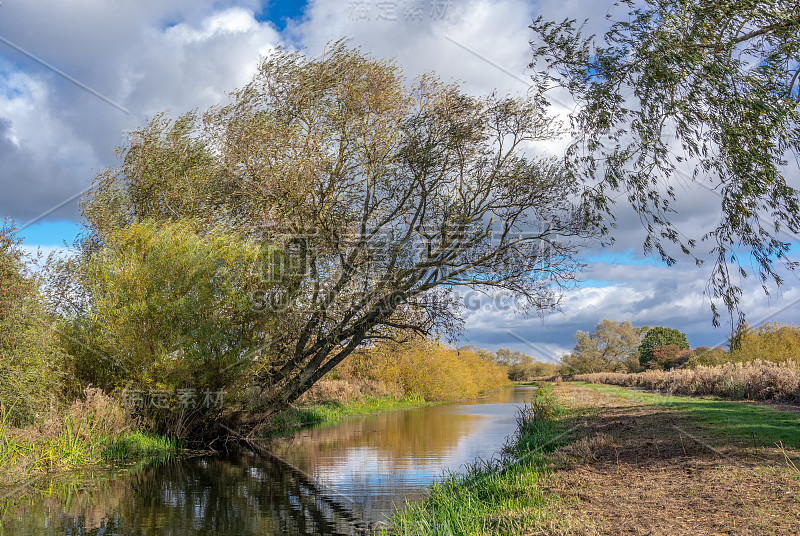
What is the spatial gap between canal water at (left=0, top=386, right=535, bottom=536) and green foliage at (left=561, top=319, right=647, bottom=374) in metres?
62.5

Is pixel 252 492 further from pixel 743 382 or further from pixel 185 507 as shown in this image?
pixel 743 382

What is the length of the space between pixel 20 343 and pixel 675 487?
42.6 ft

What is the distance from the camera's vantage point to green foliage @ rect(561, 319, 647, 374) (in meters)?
77.4

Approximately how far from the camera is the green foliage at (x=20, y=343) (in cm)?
1240

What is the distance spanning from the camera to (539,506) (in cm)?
707

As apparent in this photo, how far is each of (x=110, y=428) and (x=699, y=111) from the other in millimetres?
15668

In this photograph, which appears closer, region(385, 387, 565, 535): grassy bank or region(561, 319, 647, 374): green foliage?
region(385, 387, 565, 535): grassy bank

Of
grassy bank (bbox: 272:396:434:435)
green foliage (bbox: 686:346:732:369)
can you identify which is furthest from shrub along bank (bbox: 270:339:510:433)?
green foliage (bbox: 686:346:732:369)

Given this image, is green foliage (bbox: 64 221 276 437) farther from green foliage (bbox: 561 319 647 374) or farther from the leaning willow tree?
green foliage (bbox: 561 319 647 374)

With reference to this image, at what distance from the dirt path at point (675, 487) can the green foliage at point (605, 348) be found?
68731 millimetres

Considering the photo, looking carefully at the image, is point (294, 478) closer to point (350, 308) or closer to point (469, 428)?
point (350, 308)

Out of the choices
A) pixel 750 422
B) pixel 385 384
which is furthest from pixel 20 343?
pixel 385 384

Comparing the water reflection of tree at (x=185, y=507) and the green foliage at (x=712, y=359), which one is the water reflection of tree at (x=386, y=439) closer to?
the water reflection of tree at (x=185, y=507)

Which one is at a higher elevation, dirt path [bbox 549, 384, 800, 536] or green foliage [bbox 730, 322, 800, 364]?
green foliage [bbox 730, 322, 800, 364]
